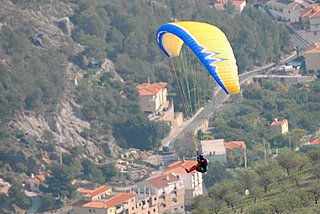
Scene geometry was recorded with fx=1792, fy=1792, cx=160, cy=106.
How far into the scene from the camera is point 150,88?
12162 cm

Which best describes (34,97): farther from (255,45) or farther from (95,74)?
(255,45)

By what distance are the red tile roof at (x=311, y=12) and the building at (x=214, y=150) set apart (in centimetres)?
2717

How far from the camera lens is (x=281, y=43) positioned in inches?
5354

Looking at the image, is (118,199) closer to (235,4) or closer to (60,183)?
(60,183)

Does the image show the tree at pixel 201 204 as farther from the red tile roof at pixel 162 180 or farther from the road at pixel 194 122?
the road at pixel 194 122

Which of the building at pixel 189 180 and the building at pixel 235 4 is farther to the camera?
the building at pixel 235 4

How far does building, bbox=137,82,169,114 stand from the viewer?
393 ft

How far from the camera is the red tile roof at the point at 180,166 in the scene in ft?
340

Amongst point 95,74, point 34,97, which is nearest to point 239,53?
point 95,74

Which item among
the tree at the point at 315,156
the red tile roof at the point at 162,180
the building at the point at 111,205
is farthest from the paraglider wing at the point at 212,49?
the red tile roof at the point at 162,180

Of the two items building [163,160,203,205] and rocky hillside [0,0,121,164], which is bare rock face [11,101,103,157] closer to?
rocky hillside [0,0,121,164]

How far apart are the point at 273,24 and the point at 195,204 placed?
4482 centimetres

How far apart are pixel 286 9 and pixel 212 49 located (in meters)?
69.3

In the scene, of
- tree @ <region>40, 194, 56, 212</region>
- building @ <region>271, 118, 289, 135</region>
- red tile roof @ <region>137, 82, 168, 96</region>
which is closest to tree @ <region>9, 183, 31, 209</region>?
tree @ <region>40, 194, 56, 212</region>
